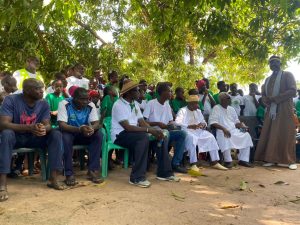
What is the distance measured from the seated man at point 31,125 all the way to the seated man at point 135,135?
105 cm

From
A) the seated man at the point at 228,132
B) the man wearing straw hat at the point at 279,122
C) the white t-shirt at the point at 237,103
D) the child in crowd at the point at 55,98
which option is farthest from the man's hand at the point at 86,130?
the white t-shirt at the point at 237,103

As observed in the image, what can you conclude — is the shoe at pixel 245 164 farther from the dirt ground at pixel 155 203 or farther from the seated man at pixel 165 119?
the seated man at pixel 165 119

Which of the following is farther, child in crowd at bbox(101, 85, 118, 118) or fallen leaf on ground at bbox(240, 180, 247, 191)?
child in crowd at bbox(101, 85, 118, 118)

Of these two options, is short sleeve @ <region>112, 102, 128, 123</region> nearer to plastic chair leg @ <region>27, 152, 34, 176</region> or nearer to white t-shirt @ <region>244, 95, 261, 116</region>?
plastic chair leg @ <region>27, 152, 34, 176</region>

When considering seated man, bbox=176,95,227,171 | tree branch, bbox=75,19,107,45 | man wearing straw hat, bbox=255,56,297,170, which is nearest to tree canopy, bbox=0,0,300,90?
tree branch, bbox=75,19,107,45

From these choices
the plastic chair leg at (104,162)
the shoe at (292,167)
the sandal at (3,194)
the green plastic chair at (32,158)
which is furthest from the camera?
the shoe at (292,167)

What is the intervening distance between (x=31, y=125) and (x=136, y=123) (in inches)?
72.6

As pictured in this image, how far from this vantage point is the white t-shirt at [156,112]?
6.71 m

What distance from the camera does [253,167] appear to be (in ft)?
24.2

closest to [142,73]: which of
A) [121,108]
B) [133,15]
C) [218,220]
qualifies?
[133,15]

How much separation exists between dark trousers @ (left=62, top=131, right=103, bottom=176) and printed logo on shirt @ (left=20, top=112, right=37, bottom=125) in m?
0.46

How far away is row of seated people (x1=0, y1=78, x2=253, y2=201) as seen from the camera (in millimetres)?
4637

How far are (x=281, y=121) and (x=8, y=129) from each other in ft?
18.0

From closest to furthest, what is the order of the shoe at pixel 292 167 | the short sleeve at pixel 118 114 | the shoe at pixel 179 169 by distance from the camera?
1. the short sleeve at pixel 118 114
2. the shoe at pixel 179 169
3. the shoe at pixel 292 167
